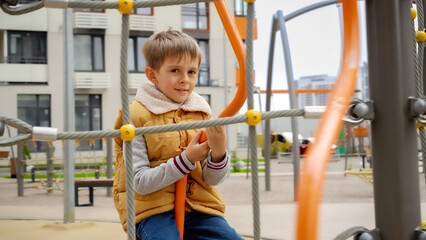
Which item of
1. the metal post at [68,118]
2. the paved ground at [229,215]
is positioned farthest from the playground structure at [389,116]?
the metal post at [68,118]

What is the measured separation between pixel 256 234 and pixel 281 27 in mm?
2672

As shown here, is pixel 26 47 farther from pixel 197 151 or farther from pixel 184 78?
pixel 197 151

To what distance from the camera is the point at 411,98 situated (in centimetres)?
77

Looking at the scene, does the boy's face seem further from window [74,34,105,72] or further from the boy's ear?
window [74,34,105,72]

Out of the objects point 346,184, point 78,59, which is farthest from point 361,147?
point 78,59

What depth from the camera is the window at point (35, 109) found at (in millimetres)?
8414

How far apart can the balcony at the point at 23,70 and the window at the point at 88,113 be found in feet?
2.54

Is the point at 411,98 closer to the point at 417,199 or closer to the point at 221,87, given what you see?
the point at 417,199

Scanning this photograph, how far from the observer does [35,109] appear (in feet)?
27.9

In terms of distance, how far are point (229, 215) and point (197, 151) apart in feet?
6.20

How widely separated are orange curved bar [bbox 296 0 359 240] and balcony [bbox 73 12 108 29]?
8366mm

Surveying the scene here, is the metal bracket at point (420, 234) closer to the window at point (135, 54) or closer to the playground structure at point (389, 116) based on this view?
the playground structure at point (389, 116)

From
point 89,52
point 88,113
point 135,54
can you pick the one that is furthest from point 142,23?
point 88,113

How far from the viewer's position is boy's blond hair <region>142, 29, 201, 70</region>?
41.0 inches
